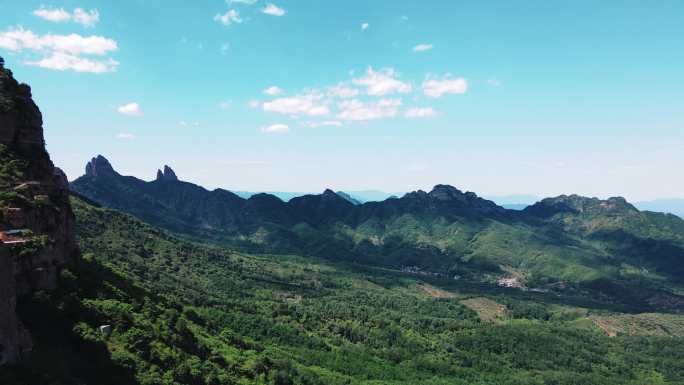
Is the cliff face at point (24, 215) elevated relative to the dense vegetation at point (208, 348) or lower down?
elevated

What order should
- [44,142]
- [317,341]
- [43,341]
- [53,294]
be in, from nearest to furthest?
[43,341] → [53,294] → [44,142] → [317,341]

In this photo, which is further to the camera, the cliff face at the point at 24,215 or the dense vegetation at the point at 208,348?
the dense vegetation at the point at 208,348

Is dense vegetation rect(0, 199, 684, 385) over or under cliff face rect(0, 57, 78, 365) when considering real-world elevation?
under

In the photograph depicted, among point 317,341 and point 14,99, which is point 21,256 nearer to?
point 14,99

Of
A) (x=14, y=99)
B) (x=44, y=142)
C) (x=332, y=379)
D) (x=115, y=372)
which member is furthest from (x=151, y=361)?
(x=332, y=379)

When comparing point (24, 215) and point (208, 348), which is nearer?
point (24, 215)

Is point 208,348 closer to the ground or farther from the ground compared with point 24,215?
closer to the ground

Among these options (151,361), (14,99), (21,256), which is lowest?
(151,361)

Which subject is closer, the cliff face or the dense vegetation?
the cliff face
